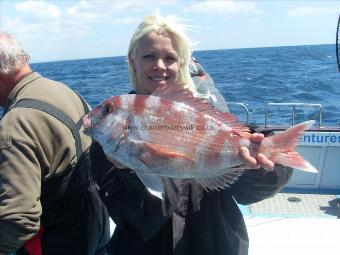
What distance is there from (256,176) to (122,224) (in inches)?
29.1

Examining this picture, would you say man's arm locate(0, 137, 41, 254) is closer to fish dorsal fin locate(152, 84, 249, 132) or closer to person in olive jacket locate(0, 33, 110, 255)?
person in olive jacket locate(0, 33, 110, 255)

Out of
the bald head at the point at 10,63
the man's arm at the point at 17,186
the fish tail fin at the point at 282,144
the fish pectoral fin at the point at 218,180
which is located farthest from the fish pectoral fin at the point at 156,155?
the bald head at the point at 10,63

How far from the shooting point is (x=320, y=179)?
704 centimetres

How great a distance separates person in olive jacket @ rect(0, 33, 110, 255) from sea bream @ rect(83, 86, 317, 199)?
27.9 inches

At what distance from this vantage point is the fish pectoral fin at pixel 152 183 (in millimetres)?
1810

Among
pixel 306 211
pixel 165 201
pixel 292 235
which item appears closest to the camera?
pixel 165 201

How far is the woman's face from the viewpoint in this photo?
2.17m

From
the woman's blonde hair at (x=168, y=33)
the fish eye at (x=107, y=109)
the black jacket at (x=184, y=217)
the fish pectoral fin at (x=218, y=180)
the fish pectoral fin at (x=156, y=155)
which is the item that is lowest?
the black jacket at (x=184, y=217)

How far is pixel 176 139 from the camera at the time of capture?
6.03ft

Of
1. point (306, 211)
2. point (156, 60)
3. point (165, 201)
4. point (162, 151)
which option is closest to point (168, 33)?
point (156, 60)

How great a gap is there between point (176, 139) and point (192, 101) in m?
0.21

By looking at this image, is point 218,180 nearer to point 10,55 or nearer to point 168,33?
point 168,33

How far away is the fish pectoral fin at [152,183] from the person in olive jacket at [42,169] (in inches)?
34.1

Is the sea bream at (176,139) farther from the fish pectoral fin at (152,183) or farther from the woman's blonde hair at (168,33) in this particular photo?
the woman's blonde hair at (168,33)
